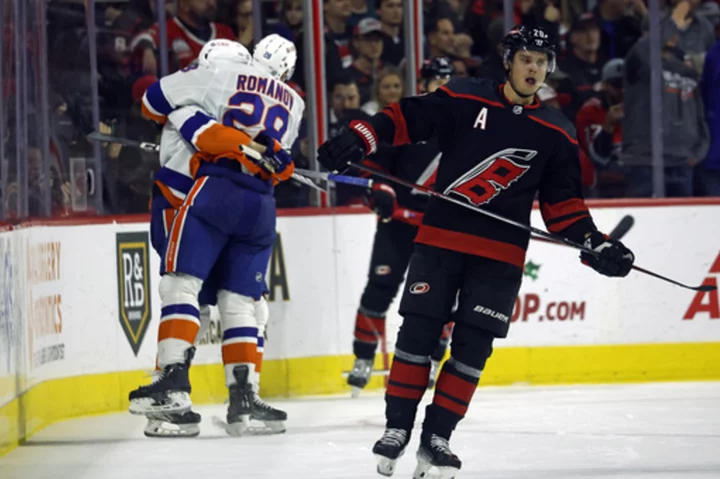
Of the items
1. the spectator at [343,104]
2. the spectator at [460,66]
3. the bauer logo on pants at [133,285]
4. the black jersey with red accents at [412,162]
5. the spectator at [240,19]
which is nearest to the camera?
the bauer logo on pants at [133,285]

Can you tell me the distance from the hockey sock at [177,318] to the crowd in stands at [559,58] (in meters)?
1.32

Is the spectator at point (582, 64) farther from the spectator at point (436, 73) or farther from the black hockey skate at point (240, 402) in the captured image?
the black hockey skate at point (240, 402)

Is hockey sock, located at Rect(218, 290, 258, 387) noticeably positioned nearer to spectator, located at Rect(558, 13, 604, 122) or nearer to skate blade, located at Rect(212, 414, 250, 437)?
skate blade, located at Rect(212, 414, 250, 437)

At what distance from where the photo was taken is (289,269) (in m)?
6.04

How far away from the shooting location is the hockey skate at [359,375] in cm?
589

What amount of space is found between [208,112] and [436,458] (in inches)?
69.8

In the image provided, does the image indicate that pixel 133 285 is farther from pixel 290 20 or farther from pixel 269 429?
pixel 290 20

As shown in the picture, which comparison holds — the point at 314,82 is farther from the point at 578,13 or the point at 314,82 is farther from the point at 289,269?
the point at 578,13

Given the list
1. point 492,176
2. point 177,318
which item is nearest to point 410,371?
point 492,176

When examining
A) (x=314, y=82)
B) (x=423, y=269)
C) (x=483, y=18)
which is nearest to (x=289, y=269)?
(x=314, y=82)

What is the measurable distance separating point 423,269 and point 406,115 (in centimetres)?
44

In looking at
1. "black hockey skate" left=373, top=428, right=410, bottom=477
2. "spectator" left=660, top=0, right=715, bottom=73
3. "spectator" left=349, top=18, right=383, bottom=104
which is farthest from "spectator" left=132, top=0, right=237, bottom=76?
"black hockey skate" left=373, top=428, right=410, bottom=477

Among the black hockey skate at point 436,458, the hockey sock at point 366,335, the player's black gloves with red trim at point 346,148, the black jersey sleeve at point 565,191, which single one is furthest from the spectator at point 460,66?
the black hockey skate at point 436,458

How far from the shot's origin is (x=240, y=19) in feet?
20.6
